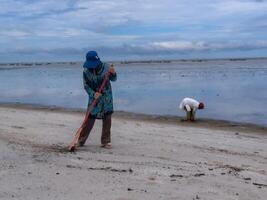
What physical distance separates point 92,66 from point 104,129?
1.27 m

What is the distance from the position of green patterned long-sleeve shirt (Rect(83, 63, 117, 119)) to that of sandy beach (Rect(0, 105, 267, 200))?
27.8 inches

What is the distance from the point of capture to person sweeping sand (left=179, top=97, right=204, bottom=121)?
16.0 metres

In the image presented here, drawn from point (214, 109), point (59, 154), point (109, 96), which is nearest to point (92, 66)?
point (109, 96)

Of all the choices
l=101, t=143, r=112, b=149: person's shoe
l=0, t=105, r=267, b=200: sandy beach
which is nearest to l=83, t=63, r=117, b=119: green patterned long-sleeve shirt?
l=101, t=143, r=112, b=149: person's shoe

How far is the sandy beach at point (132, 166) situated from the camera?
261 inches

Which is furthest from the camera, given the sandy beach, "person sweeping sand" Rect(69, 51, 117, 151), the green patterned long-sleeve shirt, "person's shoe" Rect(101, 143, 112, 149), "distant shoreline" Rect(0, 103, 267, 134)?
"distant shoreline" Rect(0, 103, 267, 134)

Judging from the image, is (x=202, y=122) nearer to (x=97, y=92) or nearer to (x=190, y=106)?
(x=190, y=106)

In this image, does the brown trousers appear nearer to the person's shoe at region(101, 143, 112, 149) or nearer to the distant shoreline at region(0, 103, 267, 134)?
the person's shoe at region(101, 143, 112, 149)

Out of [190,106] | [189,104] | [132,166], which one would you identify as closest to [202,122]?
[190,106]

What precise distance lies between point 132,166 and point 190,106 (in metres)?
8.44

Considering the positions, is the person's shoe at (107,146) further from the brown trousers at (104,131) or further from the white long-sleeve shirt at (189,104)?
the white long-sleeve shirt at (189,104)

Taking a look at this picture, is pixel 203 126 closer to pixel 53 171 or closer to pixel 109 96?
pixel 109 96

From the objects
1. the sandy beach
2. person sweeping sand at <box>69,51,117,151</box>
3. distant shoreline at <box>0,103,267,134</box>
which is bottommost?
distant shoreline at <box>0,103,267,134</box>

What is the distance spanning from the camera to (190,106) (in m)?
16.2
